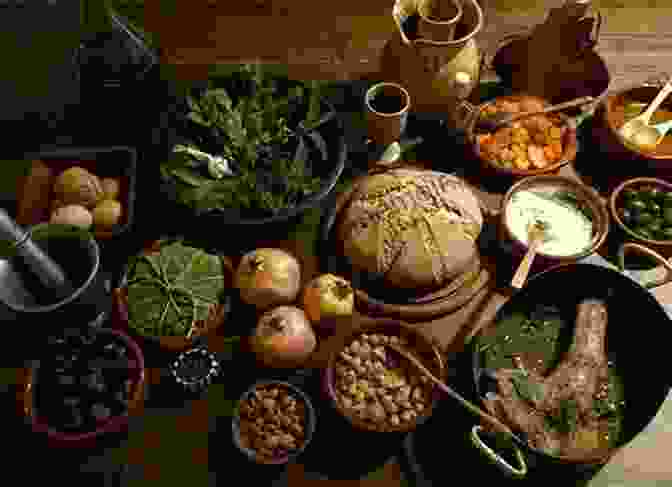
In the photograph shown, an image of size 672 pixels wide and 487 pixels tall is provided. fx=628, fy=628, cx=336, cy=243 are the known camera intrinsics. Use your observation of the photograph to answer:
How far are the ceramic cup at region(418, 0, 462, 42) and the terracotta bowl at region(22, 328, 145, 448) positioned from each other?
972mm

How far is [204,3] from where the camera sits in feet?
6.32

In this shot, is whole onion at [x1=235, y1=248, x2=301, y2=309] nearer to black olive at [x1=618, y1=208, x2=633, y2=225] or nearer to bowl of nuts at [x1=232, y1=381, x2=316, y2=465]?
bowl of nuts at [x1=232, y1=381, x2=316, y2=465]

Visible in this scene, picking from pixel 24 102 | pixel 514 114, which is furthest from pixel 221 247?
pixel 514 114

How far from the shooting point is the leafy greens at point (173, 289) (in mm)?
1324

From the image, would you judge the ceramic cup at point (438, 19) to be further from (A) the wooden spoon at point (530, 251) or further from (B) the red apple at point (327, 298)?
(B) the red apple at point (327, 298)

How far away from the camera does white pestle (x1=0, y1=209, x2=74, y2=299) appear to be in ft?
3.90

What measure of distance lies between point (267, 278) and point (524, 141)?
A: 0.76 m

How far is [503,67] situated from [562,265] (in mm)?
670

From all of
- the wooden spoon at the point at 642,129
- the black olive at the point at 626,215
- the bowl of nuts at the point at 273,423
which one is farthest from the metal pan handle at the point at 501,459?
the wooden spoon at the point at 642,129

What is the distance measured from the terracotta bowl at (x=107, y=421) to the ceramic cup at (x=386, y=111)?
76cm

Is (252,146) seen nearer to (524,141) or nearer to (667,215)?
(524,141)

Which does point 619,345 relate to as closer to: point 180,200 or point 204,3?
point 180,200

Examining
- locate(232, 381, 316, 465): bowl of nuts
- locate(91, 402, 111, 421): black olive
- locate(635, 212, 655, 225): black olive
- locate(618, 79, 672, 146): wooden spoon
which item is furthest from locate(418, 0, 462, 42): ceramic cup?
locate(91, 402, 111, 421): black olive

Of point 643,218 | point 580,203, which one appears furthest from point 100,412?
point 643,218
